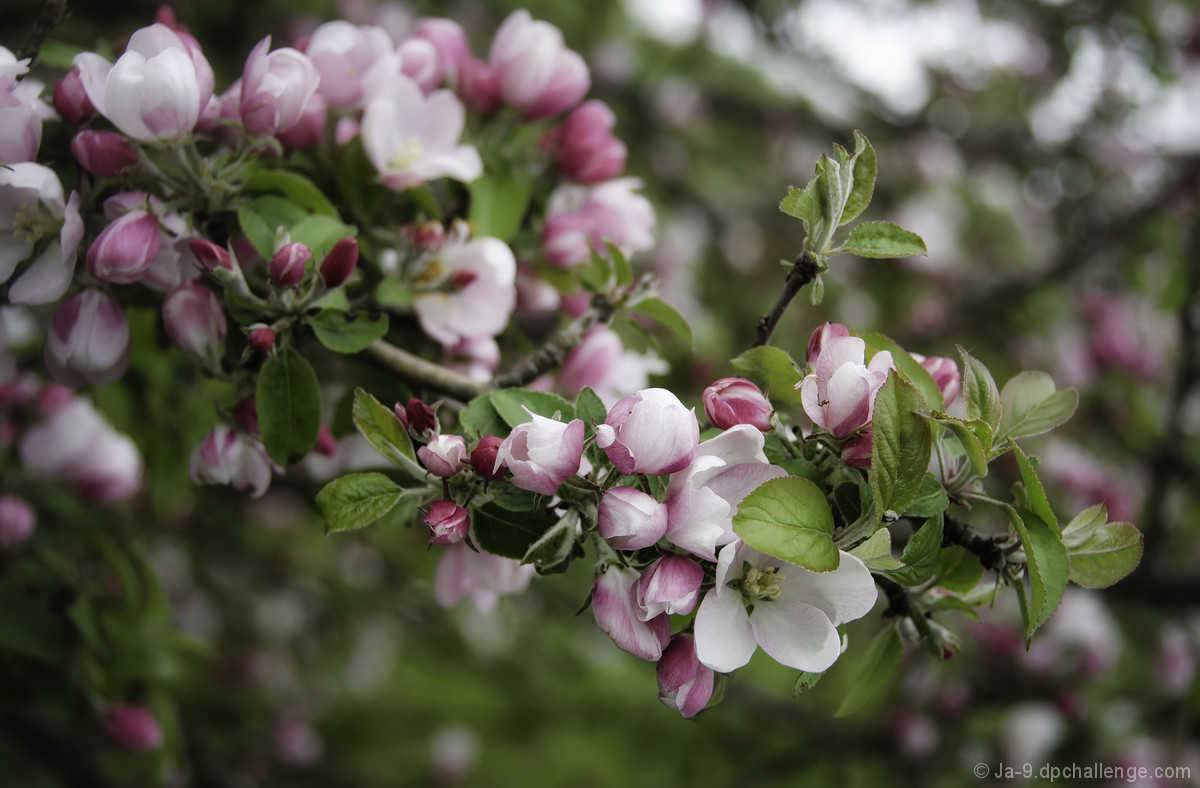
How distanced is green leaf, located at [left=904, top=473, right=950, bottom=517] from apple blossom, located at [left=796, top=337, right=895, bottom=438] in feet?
0.27

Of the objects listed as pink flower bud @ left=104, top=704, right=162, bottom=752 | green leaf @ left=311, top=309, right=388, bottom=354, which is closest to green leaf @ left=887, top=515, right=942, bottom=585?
green leaf @ left=311, top=309, right=388, bottom=354

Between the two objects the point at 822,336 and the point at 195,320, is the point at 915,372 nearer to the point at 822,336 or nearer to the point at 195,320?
the point at 822,336

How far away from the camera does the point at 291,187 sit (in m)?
0.88

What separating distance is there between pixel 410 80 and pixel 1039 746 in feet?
6.74

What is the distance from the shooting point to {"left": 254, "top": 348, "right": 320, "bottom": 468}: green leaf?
81 centimetres

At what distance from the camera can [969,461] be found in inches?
26.4

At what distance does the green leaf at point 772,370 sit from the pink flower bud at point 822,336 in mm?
18

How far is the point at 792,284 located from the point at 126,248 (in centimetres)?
62

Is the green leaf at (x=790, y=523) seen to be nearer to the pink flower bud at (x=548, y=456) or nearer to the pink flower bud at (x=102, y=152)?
the pink flower bud at (x=548, y=456)

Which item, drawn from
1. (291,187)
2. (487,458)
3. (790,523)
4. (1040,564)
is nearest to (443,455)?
(487,458)

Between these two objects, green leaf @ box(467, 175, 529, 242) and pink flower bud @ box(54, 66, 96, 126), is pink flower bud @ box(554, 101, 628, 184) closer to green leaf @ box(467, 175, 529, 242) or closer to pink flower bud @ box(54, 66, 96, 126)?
green leaf @ box(467, 175, 529, 242)

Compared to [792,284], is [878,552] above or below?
below

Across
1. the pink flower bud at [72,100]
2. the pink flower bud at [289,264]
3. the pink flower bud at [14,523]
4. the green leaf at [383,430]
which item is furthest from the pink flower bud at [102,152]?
the pink flower bud at [14,523]

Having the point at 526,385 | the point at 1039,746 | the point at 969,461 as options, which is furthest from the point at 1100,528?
the point at 1039,746
